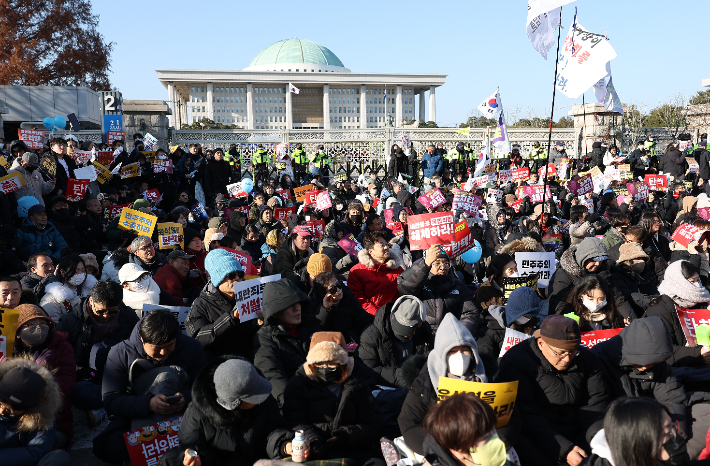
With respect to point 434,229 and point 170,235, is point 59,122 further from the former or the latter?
point 434,229

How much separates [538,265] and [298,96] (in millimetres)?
78561

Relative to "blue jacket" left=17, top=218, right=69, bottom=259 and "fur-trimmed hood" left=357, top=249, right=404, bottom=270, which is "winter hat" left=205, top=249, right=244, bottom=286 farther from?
"blue jacket" left=17, top=218, right=69, bottom=259

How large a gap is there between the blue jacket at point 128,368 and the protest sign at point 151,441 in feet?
0.31

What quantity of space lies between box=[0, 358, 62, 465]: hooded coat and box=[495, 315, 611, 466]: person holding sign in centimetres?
244

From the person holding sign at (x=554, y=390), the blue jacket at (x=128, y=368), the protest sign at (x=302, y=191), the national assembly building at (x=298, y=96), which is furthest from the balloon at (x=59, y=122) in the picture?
the national assembly building at (x=298, y=96)

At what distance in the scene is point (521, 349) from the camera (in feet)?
11.4

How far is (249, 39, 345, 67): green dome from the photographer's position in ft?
287

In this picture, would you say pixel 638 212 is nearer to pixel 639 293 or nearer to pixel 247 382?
pixel 639 293

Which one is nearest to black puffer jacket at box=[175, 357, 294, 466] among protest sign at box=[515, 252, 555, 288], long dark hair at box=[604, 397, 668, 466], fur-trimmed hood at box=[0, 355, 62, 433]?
fur-trimmed hood at box=[0, 355, 62, 433]

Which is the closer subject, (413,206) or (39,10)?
(413,206)

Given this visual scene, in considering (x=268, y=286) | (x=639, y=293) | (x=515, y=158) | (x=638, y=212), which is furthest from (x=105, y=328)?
(x=515, y=158)

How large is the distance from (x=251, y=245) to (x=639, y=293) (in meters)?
4.80

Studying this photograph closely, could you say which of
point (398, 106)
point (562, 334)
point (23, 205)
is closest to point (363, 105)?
point (398, 106)

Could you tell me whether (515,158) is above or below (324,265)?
above
